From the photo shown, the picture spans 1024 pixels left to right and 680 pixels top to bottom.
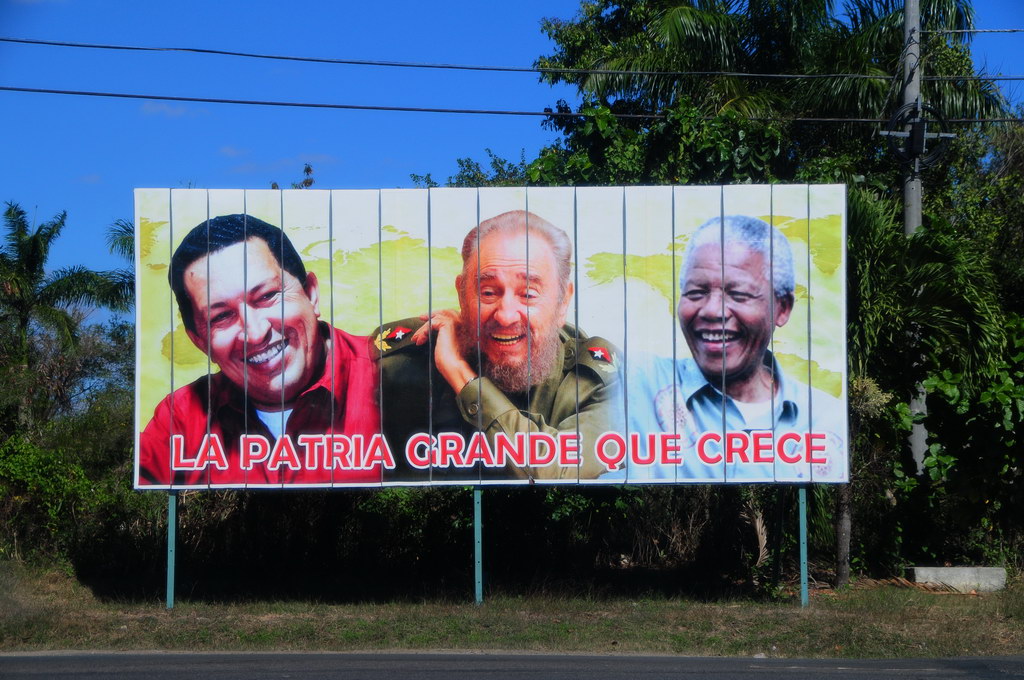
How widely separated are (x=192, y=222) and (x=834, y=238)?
7153 millimetres

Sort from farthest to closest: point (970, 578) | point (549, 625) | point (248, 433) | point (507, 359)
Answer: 1. point (970, 578)
2. point (507, 359)
3. point (248, 433)
4. point (549, 625)

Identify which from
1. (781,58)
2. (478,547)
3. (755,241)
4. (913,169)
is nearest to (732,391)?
(755,241)

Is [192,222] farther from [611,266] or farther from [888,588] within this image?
[888,588]

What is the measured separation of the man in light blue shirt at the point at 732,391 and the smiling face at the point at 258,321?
11.9 feet

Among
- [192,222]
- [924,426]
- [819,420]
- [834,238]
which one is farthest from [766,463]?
[192,222]

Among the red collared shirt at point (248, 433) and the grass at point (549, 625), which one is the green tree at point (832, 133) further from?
the red collared shirt at point (248, 433)

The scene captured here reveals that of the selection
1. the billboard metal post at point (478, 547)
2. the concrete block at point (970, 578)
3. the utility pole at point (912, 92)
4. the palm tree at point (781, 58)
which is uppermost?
the palm tree at point (781, 58)

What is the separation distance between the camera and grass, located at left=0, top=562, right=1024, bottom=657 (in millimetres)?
9570

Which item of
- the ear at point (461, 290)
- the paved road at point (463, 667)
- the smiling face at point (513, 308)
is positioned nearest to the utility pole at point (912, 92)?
the smiling face at point (513, 308)

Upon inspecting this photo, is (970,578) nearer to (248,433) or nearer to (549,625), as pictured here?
(549,625)

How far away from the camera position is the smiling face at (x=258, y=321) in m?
11.1

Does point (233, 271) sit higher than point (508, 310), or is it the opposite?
point (233, 271)

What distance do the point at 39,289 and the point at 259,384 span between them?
16.1m

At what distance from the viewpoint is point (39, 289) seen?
24531 millimetres
